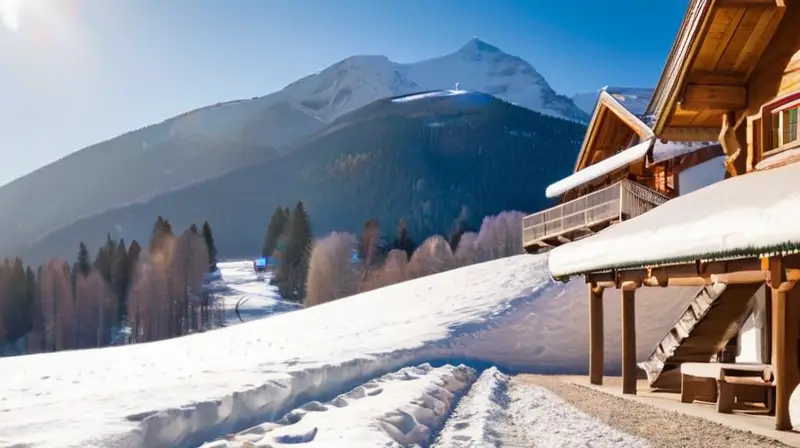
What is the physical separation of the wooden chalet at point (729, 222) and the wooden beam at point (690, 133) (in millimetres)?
24

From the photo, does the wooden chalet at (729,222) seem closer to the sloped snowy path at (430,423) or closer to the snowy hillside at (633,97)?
the sloped snowy path at (430,423)

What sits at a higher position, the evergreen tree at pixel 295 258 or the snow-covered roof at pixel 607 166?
the snow-covered roof at pixel 607 166

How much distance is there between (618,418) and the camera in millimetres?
10508

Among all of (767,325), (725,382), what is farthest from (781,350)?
(767,325)

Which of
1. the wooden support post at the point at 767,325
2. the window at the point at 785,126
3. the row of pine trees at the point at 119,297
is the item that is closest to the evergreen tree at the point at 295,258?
the row of pine trees at the point at 119,297

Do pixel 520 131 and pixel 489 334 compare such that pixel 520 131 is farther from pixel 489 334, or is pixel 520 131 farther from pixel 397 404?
pixel 397 404

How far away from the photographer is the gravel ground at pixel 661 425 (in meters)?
8.59

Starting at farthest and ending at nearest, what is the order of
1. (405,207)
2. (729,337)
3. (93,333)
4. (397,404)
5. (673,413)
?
1. (405,207)
2. (93,333)
3. (729,337)
4. (673,413)
5. (397,404)

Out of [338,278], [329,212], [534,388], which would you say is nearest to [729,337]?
[534,388]

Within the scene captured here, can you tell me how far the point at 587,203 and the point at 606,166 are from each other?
1544 millimetres

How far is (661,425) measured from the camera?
988 cm

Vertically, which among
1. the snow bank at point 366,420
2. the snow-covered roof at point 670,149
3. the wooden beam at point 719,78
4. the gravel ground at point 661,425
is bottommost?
the gravel ground at point 661,425

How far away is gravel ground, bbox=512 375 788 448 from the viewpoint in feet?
28.2

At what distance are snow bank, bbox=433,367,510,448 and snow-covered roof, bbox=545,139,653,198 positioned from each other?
7.79 metres
